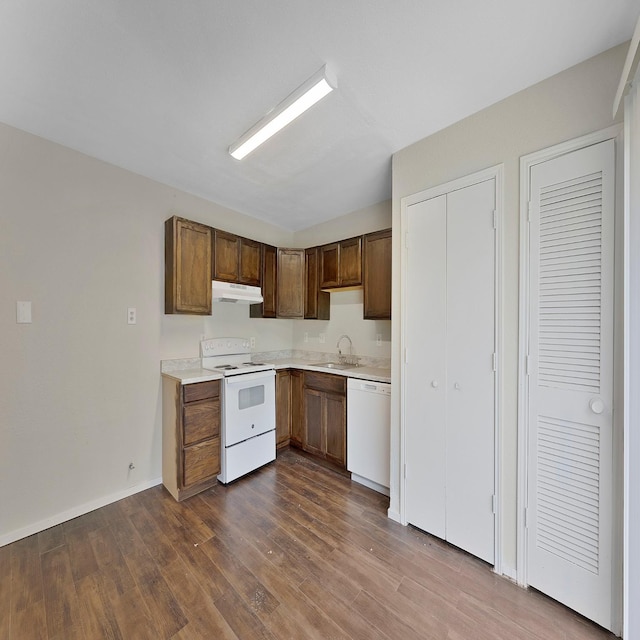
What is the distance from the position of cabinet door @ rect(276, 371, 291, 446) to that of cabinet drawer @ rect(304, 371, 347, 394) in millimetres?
267

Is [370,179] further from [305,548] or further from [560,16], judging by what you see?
[305,548]

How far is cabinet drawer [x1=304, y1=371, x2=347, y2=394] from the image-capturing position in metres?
2.65

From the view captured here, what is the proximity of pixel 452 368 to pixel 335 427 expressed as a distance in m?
1.37

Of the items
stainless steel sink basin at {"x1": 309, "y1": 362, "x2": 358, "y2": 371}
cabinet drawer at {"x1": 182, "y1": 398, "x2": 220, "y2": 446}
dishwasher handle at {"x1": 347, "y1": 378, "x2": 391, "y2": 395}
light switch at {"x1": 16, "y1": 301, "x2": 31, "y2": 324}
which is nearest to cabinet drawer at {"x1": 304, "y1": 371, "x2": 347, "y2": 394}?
dishwasher handle at {"x1": 347, "y1": 378, "x2": 391, "y2": 395}

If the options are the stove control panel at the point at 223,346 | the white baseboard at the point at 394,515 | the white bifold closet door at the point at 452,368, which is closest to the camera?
the white bifold closet door at the point at 452,368

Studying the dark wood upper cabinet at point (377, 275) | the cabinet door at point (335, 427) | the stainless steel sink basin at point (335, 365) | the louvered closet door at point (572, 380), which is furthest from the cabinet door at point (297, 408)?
the louvered closet door at point (572, 380)

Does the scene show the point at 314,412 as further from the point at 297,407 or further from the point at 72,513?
the point at 72,513

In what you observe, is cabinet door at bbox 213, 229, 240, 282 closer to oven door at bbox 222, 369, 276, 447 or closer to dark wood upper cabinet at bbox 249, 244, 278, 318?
dark wood upper cabinet at bbox 249, 244, 278, 318

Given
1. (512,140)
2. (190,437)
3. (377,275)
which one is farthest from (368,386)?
(512,140)

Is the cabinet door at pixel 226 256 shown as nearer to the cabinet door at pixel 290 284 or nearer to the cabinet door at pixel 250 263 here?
the cabinet door at pixel 250 263

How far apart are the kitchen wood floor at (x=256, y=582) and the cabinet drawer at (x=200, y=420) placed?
53cm

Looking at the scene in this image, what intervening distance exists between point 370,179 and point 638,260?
198 cm

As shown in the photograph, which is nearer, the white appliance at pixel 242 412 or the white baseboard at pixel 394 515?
the white baseboard at pixel 394 515

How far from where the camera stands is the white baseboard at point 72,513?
181cm
